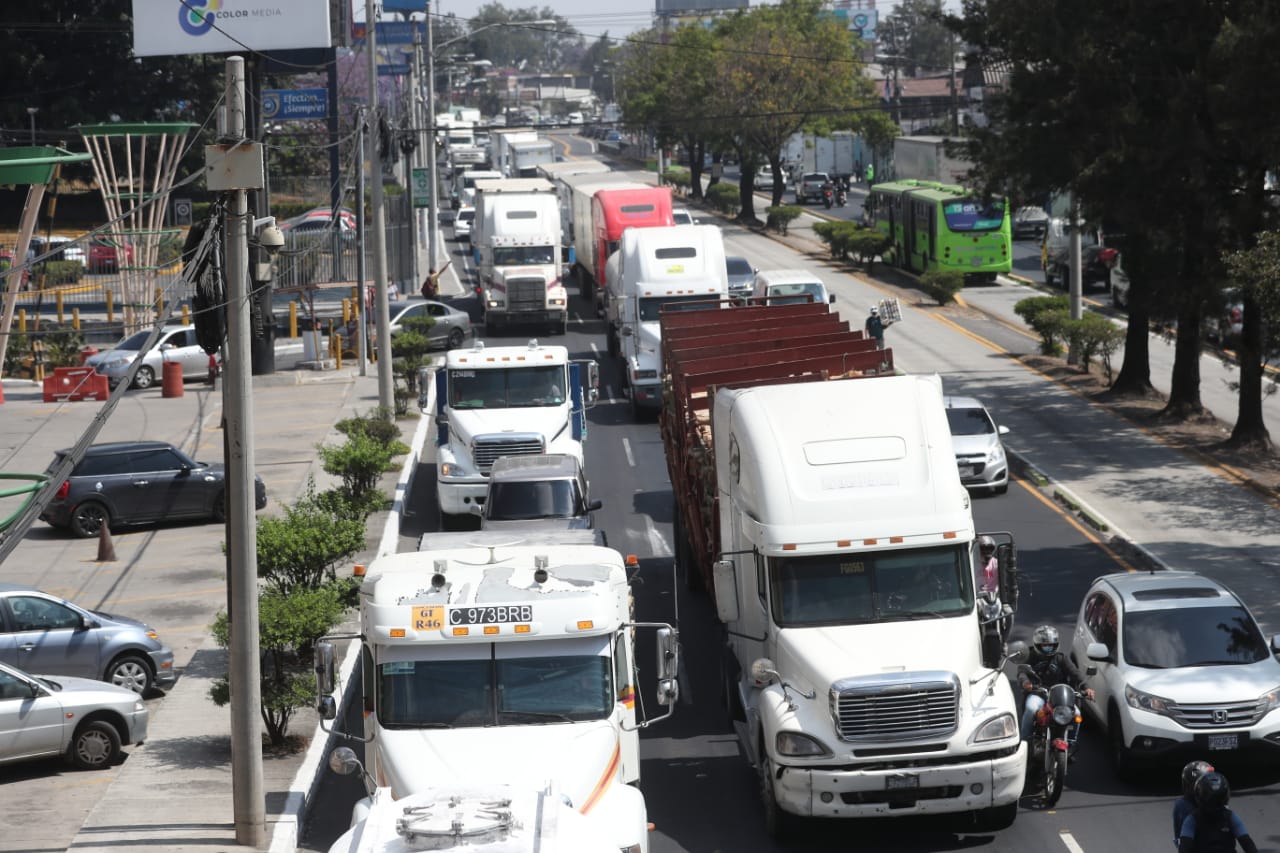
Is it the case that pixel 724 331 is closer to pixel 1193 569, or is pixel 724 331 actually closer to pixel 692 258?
pixel 1193 569

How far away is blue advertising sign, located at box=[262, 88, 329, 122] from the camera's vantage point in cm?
4719

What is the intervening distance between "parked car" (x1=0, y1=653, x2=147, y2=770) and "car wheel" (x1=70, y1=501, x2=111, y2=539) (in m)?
10.7

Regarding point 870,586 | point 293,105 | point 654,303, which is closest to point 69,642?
point 870,586

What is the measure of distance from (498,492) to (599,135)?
534 ft

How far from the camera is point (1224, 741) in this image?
14.9 meters

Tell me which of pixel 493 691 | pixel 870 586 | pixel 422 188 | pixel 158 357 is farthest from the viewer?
pixel 422 188

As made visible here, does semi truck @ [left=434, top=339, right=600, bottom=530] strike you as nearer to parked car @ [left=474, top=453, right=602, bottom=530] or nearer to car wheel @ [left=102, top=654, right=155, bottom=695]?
parked car @ [left=474, top=453, right=602, bottom=530]

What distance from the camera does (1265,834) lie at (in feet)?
45.7

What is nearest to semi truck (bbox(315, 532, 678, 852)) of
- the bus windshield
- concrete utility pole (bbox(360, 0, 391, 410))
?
concrete utility pole (bbox(360, 0, 391, 410))

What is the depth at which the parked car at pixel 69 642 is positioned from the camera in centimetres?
1912

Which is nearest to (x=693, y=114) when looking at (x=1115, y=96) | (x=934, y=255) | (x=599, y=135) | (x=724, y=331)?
(x=934, y=255)

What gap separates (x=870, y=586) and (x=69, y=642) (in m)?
10.0

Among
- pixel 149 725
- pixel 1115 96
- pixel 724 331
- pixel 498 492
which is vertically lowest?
pixel 149 725

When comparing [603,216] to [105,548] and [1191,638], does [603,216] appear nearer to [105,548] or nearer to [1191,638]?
[105,548]
